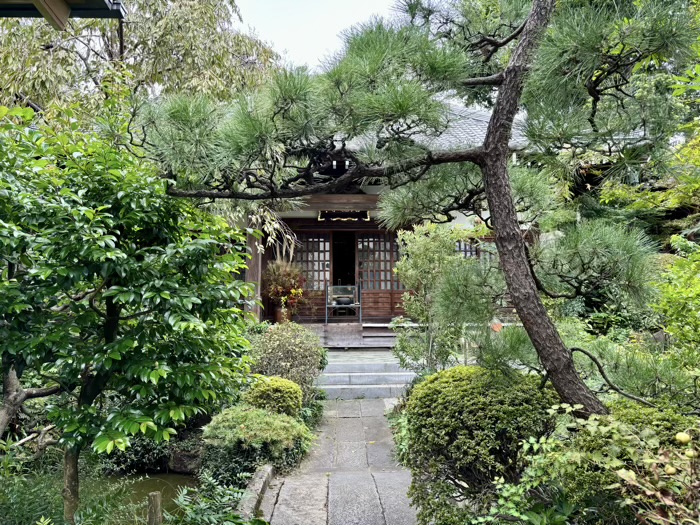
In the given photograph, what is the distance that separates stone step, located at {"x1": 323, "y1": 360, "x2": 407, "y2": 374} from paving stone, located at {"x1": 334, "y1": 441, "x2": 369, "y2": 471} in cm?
248

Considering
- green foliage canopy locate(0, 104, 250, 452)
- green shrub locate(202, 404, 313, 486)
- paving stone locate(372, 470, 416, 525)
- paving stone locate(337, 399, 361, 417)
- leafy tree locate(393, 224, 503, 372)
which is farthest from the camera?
paving stone locate(337, 399, 361, 417)

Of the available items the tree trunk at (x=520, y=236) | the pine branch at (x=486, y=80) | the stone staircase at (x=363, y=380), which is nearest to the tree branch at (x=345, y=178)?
the tree trunk at (x=520, y=236)

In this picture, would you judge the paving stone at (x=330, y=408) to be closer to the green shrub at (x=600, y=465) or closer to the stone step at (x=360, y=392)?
the stone step at (x=360, y=392)

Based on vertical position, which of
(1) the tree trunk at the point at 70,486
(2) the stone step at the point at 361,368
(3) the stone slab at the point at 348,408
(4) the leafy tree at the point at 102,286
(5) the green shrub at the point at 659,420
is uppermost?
(4) the leafy tree at the point at 102,286

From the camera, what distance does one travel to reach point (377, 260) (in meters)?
10.9

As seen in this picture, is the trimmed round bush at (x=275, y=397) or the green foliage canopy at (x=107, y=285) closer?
the green foliage canopy at (x=107, y=285)

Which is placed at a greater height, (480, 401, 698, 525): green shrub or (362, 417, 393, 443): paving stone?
(480, 401, 698, 525): green shrub

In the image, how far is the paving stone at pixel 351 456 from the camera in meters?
4.56

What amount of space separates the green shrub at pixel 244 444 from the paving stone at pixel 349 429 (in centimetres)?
93

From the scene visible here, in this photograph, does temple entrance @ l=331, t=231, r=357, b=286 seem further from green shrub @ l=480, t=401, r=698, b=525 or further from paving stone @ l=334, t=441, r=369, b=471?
green shrub @ l=480, t=401, r=698, b=525

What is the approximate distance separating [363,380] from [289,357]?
1.71 metres

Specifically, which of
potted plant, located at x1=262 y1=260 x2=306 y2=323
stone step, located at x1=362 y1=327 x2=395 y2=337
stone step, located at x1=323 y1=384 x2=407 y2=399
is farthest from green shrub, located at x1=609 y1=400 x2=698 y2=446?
stone step, located at x1=362 y1=327 x2=395 y2=337

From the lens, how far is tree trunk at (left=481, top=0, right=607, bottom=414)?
2.32 meters

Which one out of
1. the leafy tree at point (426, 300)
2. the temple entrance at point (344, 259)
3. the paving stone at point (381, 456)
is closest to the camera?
the paving stone at point (381, 456)
